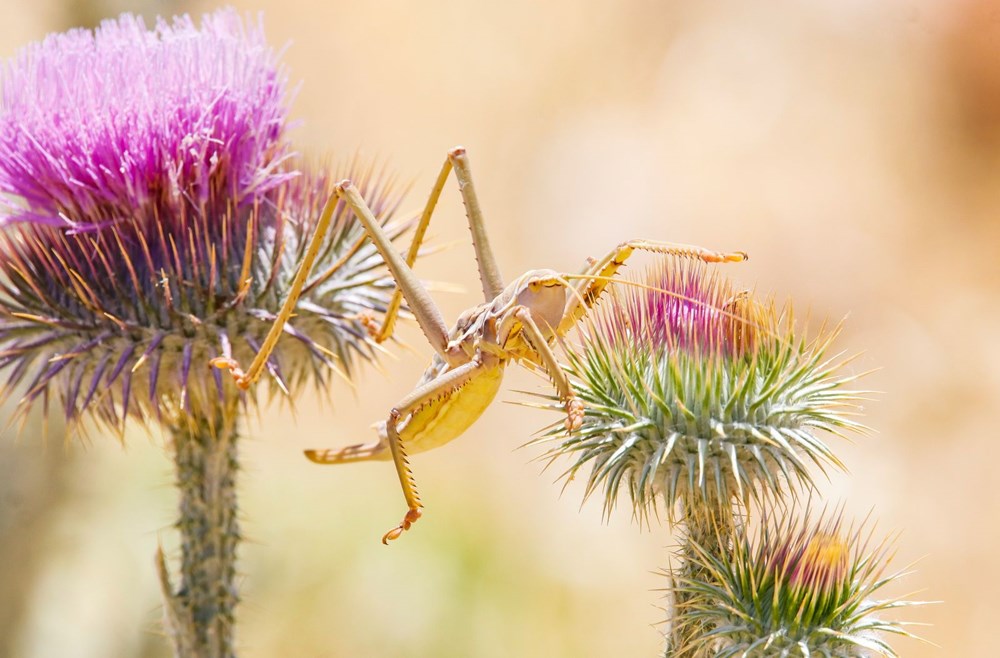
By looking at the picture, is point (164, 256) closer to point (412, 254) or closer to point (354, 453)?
point (412, 254)

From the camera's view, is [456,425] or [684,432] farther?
[456,425]

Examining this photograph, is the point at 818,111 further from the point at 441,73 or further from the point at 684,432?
the point at 684,432

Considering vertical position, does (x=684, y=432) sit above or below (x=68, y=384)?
above

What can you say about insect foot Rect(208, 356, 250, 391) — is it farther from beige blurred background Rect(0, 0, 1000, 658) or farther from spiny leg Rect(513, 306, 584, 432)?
beige blurred background Rect(0, 0, 1000, 658)

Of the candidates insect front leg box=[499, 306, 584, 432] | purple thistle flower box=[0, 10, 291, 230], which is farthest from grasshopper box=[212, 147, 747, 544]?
purple thistle flower box=[0, 10, 291, 230]

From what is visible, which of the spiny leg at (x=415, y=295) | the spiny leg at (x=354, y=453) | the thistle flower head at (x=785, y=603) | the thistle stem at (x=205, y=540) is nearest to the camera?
the thistle flower head at (x=785, y=603)

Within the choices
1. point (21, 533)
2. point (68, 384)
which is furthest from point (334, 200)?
point (21, 533)

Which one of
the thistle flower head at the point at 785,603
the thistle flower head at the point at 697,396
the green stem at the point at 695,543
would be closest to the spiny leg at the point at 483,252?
the thistle flower head at the point at 697,396

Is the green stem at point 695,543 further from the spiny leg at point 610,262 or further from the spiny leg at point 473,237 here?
the spiny leg at point 473,237
